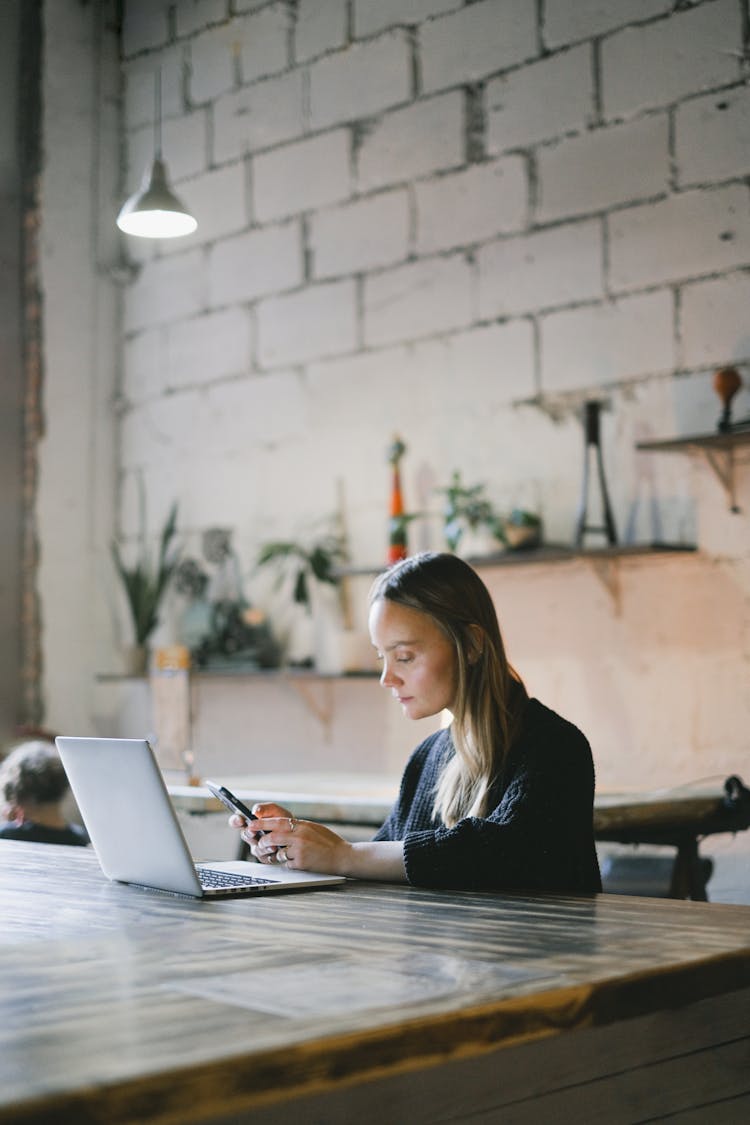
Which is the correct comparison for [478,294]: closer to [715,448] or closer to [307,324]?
[307,324]

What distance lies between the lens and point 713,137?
13.6 ft

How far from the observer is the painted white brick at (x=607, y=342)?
4.26m

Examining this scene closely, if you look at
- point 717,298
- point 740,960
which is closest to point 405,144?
point 717,298

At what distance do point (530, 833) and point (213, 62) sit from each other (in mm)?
4456

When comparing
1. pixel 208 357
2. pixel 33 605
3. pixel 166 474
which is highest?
pixel 208 357

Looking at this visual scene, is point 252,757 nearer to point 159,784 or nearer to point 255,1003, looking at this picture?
→ point 159,784

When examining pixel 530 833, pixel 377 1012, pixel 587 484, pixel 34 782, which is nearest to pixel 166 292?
pixel 587 484

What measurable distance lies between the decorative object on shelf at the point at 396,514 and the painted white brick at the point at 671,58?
132 centimetres

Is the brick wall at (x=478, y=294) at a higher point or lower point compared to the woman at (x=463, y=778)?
higher

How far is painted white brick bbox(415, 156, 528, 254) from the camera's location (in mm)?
4656

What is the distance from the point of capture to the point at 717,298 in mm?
4125

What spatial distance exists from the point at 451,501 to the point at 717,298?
1080 millimetres

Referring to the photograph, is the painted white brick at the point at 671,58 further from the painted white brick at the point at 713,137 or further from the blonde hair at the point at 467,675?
the blonde hair at the point at 467,675

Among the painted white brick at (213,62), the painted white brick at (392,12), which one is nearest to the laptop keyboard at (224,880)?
the painted white brick at (392,12)
